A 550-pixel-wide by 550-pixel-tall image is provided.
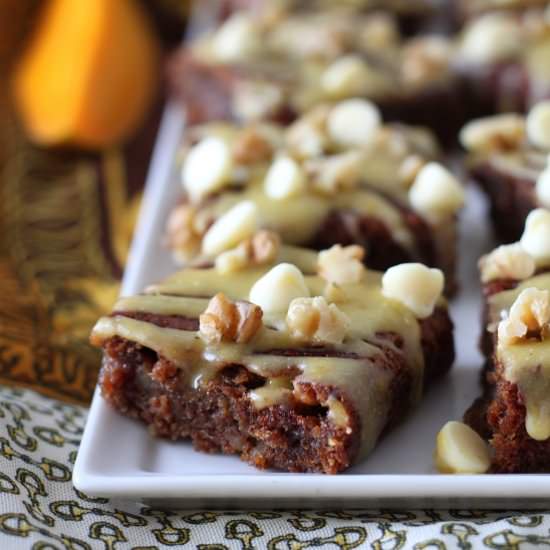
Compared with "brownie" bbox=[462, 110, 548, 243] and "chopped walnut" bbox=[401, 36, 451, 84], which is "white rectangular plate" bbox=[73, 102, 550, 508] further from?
"chopped walnut" bbox=[401, 36, 451, 84]

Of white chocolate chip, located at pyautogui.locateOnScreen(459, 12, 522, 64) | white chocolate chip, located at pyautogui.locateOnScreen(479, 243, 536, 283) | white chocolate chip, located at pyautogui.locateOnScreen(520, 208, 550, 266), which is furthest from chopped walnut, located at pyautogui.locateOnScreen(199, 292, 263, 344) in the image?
white chocolate chip, located at pyautogui.locateOnScreen(459, 12, 522, 64)

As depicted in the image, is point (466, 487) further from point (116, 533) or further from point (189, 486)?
point (116, 533)

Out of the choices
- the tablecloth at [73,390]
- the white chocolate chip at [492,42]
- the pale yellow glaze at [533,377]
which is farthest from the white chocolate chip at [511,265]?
the white chocolate chip at [492,42]

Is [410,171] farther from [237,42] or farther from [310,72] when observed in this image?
[237,42]

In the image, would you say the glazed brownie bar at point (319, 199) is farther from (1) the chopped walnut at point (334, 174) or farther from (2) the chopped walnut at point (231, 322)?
(2) the chopped walnut at point (231, 322)

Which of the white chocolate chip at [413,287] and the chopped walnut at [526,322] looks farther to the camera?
the white chocolate chip at [413,287]

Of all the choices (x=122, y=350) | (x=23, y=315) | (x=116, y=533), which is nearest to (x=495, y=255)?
(x=122, y=350)
